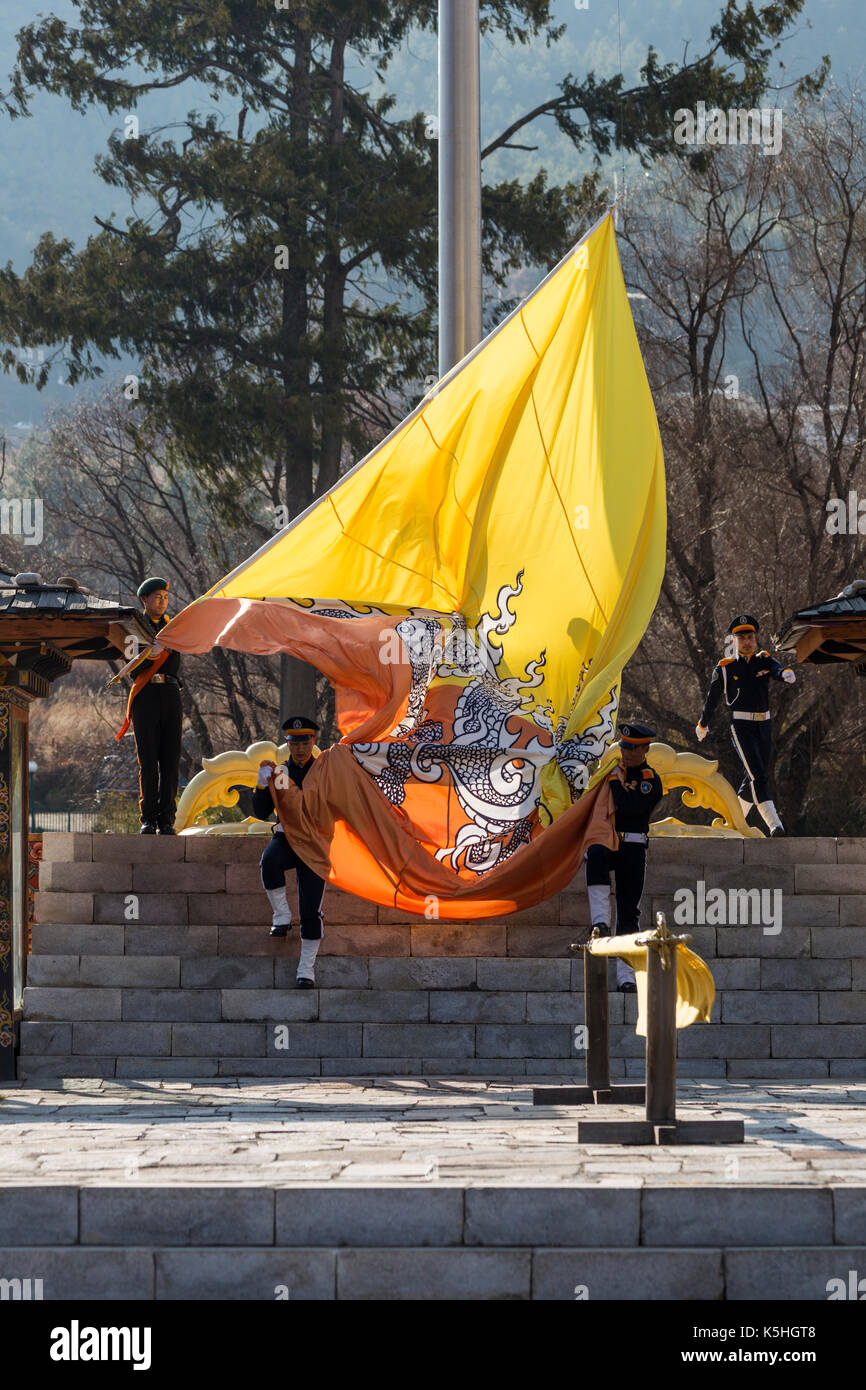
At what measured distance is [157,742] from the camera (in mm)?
12070

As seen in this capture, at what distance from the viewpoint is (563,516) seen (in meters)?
12.5

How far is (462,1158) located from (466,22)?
11786 millimetres

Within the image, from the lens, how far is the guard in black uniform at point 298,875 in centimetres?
1030

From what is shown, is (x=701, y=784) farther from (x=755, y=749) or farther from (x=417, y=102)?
(x=417, y=102)

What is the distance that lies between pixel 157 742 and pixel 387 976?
9.64ft

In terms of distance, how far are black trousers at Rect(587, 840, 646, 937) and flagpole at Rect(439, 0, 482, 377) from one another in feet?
18.8

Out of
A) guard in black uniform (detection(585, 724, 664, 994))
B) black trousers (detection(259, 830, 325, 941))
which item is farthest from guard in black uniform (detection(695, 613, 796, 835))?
black trousers (detection(259, 830, 325, 941))

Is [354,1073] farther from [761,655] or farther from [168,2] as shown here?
[168,2]

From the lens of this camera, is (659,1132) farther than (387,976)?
No

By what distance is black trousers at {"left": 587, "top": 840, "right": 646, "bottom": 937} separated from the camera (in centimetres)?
1030

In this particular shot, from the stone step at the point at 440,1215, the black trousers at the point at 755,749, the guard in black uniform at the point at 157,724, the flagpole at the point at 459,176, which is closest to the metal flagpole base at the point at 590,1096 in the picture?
the stone step at the point at 440,1215

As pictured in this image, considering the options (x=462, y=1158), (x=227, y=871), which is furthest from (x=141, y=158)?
(x=462, y=1158)
